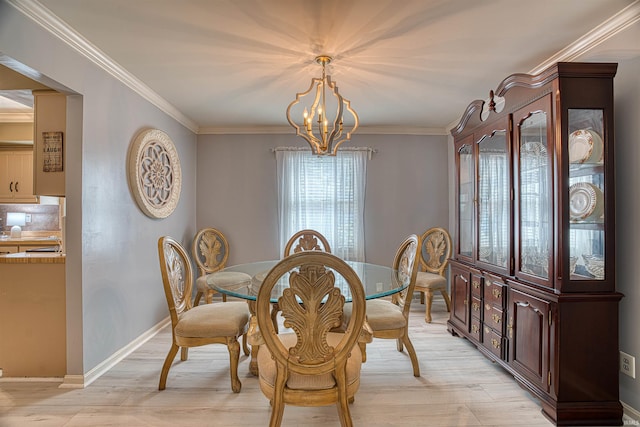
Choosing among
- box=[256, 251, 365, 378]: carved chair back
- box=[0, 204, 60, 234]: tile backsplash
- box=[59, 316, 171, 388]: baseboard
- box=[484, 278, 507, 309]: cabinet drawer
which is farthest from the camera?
box=[0, 204, 60, 234]: tile backsplash

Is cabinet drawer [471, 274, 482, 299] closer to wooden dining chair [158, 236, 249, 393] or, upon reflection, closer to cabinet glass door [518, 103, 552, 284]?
cabinet glass door [518, 103, 552, 284]

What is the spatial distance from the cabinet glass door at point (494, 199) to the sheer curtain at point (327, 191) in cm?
179

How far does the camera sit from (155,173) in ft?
10.4

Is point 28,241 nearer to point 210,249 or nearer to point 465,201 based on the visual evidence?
point 210,249

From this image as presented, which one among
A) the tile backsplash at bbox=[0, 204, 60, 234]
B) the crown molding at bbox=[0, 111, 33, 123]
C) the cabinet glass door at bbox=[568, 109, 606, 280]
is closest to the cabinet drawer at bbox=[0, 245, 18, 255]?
the tile backsplash at bbox=[0, 204, 60, 234]

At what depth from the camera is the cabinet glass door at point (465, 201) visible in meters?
2.92

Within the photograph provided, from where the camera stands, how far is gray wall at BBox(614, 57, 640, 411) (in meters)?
1.84

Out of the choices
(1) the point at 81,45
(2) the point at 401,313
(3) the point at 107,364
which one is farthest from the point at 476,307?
(1) the point at 81,45

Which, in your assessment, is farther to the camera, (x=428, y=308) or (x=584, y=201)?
(x=428, y=308)

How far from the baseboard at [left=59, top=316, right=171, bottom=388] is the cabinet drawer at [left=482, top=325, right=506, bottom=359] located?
116 inches

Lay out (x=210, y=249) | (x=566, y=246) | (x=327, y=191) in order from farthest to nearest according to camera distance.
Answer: (x=327, y=191)
(x=210, y=249)
(x=566, y=246)

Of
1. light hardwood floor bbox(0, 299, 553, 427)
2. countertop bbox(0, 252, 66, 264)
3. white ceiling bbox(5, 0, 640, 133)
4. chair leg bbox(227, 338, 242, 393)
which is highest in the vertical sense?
white ceiling bbox(5, 0, 640, 133)

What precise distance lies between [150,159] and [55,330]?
1.60 meters

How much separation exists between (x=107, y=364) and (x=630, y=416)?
3.46 metres
